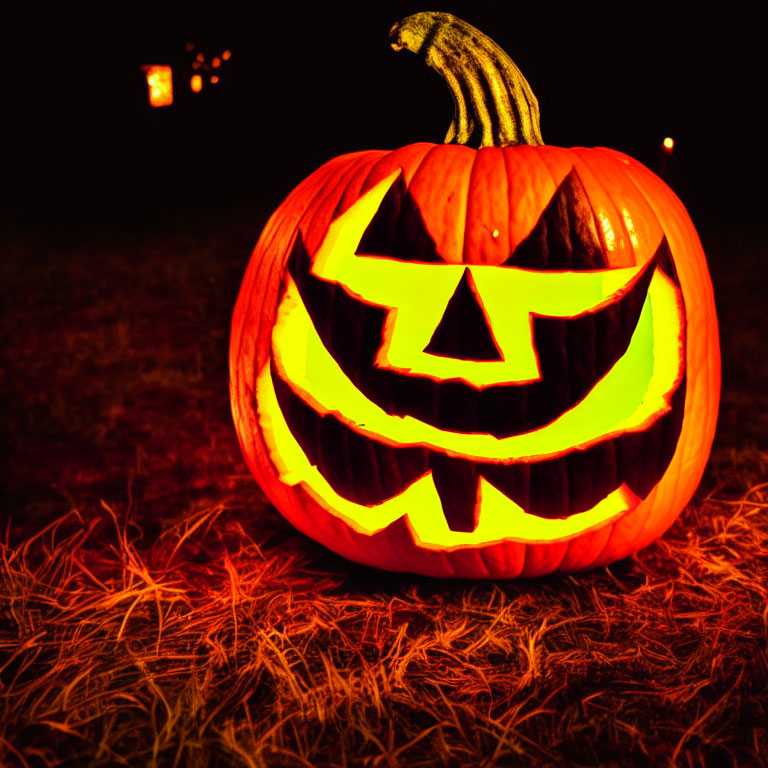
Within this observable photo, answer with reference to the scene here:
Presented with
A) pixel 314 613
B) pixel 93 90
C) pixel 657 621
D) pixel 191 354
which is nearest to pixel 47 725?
pixel 314 613

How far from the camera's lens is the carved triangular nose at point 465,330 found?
184 centimetres

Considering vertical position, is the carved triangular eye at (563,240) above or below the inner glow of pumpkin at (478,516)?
above

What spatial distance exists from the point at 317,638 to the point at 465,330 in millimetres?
781

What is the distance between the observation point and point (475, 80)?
86.7 inches

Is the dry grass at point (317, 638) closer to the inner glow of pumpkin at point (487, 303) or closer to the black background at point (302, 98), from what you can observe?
the inner glow of pumpkin at point (487, 303)

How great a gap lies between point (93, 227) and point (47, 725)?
24.3 ft

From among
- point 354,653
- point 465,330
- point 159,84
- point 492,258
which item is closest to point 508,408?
point 465,330

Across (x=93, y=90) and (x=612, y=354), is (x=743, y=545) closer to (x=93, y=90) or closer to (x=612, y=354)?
(x=612, y=354)

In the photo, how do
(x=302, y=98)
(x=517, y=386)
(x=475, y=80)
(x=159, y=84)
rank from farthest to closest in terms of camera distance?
(x=159, y=84)
(x=302, y=98)
(x=475, y=80)
(x=517, y=386)

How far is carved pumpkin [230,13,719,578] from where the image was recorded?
1.85 metres

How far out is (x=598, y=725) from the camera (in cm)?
157

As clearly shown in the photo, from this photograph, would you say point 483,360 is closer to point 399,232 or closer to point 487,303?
point 487,303

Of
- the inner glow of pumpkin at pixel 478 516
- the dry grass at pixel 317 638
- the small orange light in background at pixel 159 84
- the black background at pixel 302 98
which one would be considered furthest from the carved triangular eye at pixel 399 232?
the small orange light in background at pixel 159 84

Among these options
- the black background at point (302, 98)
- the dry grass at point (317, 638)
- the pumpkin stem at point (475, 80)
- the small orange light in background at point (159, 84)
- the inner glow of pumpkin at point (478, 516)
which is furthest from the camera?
the small orange light in background at point (159, 84)
